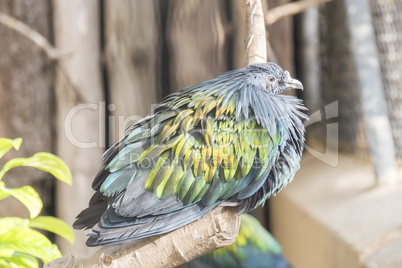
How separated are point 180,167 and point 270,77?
32 centimetres

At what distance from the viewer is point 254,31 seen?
1205 millimetres

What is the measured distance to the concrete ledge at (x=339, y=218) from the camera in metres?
1.65

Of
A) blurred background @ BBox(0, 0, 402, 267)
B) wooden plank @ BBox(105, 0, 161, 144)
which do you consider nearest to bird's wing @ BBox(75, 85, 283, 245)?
blurred background @ BBox(0, 0, 402, 267)

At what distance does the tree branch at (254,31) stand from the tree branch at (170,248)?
41cm

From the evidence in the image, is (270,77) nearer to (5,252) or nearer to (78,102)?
(5,252)

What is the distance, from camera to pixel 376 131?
1.96 m

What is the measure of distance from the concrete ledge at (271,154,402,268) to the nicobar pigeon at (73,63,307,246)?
2.20 feet

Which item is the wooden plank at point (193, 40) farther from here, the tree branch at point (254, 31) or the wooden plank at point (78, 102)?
the tree branch at point (254, 31)

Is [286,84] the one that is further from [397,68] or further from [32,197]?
Result: [397,68]

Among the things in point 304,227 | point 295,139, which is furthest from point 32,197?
point 304,227

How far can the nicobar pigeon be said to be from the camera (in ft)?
A: 3.31

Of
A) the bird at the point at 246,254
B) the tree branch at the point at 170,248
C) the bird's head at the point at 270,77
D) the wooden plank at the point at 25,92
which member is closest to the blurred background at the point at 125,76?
the wooden plank at the point at 25,92

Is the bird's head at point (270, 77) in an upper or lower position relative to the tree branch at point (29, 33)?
lower

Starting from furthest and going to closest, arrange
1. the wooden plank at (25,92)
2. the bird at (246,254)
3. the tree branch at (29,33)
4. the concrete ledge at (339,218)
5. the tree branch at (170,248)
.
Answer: the wooden plank at (25,92)
the tree branch at (29,33)
the bird at (246,254)
the concrete ledge at (339,218)
the tree branch at (170,248)
